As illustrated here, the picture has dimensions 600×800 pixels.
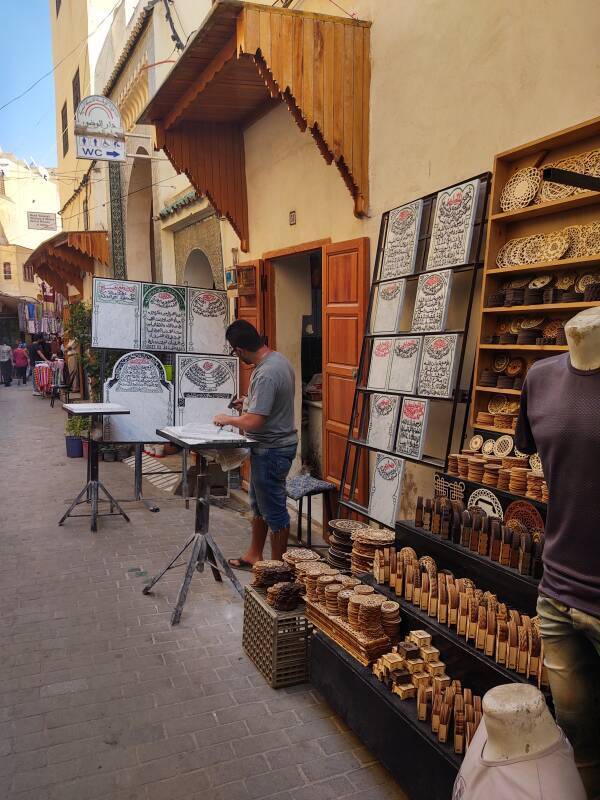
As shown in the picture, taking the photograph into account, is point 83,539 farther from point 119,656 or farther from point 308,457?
point 308,457

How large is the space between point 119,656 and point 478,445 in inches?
96.3

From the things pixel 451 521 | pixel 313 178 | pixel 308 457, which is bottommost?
pixel 308 457

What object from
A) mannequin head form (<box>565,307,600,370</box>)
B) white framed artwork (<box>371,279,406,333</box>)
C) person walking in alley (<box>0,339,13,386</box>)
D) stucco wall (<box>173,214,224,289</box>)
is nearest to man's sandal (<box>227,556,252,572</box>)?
white framed artwork (<box>371,279,406,333</box>)

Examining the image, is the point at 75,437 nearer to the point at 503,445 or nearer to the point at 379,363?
the point at 379,363

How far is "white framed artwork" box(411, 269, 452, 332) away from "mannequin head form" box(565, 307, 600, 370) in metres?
2.22

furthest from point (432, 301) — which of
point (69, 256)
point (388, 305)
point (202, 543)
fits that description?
point (69, 256)

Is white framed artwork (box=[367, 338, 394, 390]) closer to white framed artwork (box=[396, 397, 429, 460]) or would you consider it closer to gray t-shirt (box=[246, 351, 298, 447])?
white framed artwork (box=[396, 397, 429, 460])

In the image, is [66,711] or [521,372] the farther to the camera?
[521,372]

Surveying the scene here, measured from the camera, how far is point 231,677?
11.4 feet

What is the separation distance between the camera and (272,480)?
14.8 feet

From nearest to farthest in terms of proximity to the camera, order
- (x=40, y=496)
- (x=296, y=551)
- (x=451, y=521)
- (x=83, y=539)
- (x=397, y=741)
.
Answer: (x=397, y=741) → (x=451, y=521) → (x=296, y=551) → (x=83, y=539) → (x=40, y=496)

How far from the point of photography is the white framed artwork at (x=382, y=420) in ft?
14.8

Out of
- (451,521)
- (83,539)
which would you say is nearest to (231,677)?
(451,521)

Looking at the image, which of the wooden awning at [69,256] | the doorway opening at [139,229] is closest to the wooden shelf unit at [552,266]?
the doorway opening at [139,229]
